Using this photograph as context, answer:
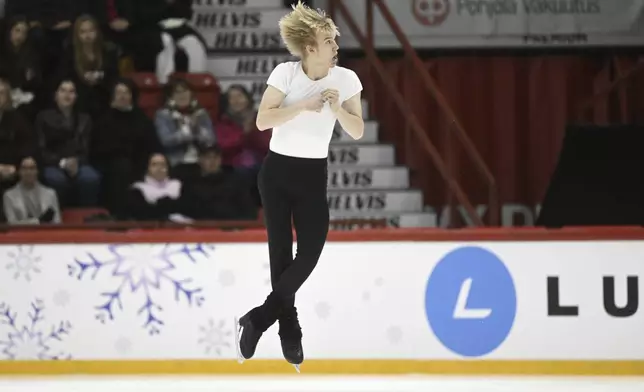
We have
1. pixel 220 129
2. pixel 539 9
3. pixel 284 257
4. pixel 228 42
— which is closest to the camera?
pixel 284 257

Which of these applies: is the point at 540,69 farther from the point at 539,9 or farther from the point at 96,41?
the point at 96,41

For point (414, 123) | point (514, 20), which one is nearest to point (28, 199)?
point (414, 123)

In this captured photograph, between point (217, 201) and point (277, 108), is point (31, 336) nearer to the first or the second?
point (217, 201)

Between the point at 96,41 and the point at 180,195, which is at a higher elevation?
the point at 96,41

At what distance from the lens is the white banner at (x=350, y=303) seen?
7.46 m

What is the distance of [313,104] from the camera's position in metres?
4.84

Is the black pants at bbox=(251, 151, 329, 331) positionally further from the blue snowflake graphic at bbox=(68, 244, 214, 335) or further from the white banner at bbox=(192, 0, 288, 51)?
the white banner at bbox=(192, 0, 288, 51)

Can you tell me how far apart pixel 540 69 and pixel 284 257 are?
8114 millimetres

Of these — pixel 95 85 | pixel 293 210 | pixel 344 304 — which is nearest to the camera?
pixel 293 210

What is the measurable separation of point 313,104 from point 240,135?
4858 mm

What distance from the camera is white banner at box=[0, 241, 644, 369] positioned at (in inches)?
294

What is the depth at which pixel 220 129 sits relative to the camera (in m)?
9.72

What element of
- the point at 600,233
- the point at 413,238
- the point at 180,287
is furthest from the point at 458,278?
the point at 180,287

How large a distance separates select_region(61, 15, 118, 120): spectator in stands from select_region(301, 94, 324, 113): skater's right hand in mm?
5298
